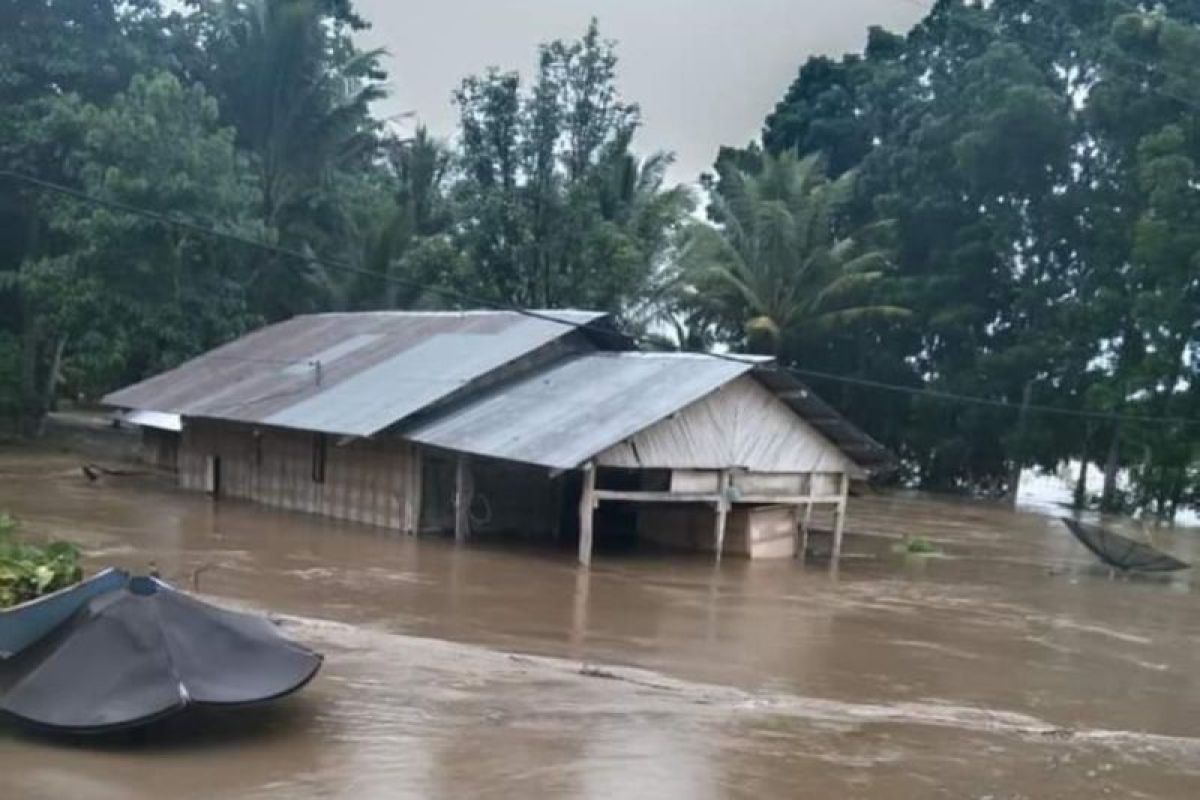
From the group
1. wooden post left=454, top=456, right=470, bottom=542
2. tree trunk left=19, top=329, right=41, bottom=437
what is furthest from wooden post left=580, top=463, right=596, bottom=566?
tree trunk left=19, top=329, right=41, bottom=437

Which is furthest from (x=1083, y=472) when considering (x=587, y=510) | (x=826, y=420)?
(x=587, y=510)

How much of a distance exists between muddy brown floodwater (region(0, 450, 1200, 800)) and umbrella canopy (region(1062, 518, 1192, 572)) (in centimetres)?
66

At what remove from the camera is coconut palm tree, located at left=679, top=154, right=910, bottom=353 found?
35.2 meters

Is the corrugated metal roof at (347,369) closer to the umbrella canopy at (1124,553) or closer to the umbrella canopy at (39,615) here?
the umbrella canopy at (1124,553)

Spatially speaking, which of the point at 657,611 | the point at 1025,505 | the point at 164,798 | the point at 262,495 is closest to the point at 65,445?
the point at 262,495

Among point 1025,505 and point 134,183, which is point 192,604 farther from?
point 1025,505

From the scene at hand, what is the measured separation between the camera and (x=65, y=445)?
3269cm

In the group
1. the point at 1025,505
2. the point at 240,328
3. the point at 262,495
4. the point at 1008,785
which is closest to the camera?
the point at 1008,785

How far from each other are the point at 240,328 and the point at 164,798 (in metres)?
25.2

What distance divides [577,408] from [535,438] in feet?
3.77

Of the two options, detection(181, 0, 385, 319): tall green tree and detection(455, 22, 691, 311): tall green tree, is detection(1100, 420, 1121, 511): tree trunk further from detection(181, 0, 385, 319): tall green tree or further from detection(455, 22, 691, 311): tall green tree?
detection(181, 0, 385, 319): tall green tree

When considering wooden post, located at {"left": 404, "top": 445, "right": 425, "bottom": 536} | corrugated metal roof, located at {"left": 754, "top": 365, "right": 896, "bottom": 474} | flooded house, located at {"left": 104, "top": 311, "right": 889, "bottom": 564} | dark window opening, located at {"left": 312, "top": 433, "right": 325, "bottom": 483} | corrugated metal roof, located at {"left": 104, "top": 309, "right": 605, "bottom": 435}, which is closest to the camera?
flooded house, located at {"left": 104, "top": 311, "right": 889, "bottom": 564}

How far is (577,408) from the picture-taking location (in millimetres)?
19844

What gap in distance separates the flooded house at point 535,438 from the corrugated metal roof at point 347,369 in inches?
2.2
